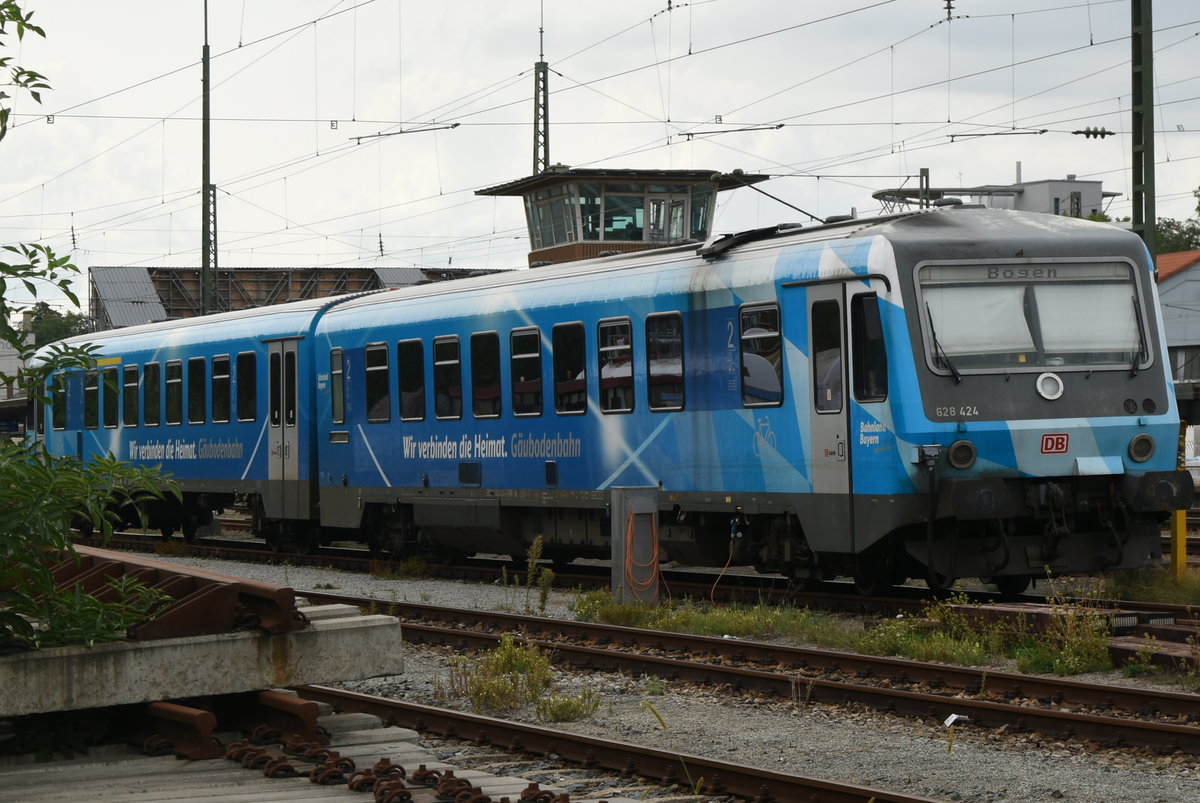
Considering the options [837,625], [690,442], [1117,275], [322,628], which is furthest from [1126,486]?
[322,628]

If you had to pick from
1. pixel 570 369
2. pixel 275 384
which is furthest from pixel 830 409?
pixel 275 384

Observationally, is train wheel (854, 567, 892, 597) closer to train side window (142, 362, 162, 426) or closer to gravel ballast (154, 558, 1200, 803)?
gravel ballast (154, 558, 1200, 803)

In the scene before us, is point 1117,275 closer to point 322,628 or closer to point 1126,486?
point 1126,486

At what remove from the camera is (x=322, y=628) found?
8148 mm

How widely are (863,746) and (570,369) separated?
335 inches

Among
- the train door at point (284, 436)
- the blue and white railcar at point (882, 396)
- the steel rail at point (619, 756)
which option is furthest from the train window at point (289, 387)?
the steel rail at point (619, 756)

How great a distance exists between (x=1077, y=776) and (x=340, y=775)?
3388 mm

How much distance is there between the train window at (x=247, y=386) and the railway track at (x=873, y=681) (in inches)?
357

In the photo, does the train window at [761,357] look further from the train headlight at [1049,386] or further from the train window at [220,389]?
the train window at [220,389]

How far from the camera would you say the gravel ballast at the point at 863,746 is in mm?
7434

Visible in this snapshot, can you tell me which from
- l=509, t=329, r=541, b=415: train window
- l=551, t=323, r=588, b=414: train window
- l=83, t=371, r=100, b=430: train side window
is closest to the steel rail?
l=551, t=323, r=588, b=414: train window

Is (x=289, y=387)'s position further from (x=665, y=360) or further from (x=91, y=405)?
(x=665, y=360)

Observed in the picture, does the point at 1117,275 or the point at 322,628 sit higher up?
the point at 1117,275

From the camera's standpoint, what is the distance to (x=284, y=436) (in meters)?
21.4
